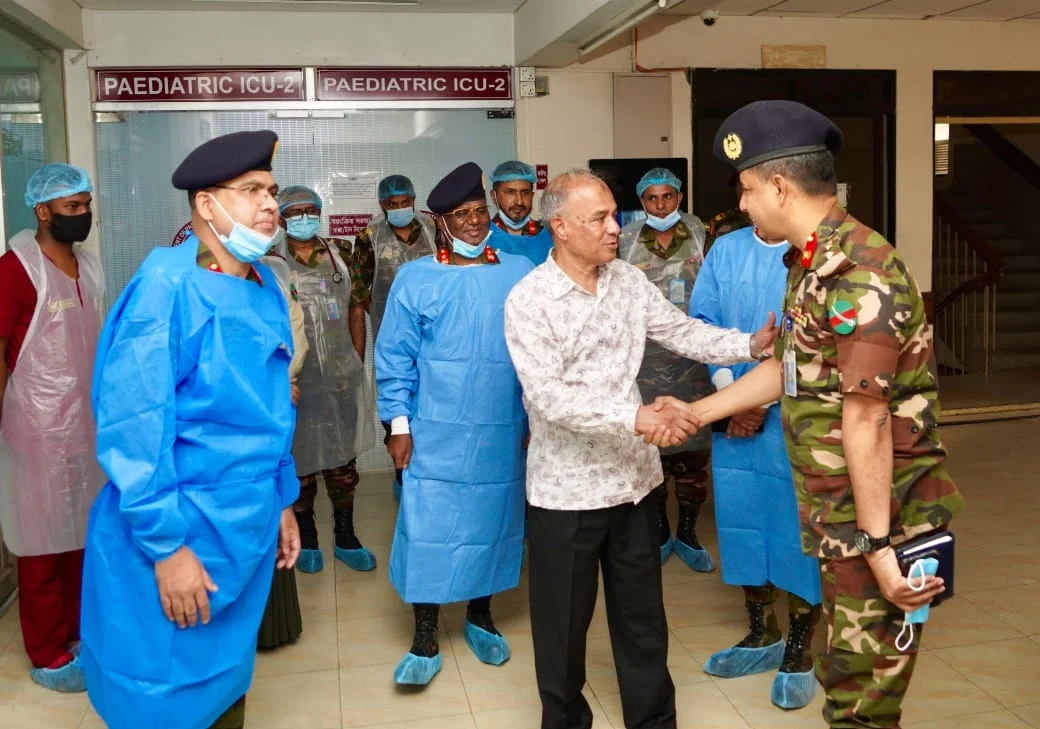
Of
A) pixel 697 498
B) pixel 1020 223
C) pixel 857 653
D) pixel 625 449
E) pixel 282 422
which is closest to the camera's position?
pixel 857 653

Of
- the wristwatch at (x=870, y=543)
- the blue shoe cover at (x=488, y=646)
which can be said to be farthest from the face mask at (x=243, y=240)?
the blue shoe cover at (x=488, y=646)

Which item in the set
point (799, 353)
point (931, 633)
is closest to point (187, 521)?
point (799, 353)

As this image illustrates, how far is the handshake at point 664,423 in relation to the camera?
96.0 inches

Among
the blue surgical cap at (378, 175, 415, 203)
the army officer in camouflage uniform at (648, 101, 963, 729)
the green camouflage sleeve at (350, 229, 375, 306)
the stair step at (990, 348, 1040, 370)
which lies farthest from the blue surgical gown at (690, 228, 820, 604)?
the stair step at (990, 348, 1040, 370)

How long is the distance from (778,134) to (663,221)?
2406 mm

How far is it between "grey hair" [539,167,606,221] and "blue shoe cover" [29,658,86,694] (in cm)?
217

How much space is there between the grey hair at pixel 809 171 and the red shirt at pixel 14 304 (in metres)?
2.48

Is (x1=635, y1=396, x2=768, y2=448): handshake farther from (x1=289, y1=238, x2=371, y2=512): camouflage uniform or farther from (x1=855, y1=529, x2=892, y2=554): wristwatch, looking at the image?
(x1=289, y1=238, x2=371, y2=512): camouflage uniform

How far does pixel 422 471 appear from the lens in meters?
3.22

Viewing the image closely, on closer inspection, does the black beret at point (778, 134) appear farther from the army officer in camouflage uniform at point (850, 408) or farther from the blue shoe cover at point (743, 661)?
the blue shoe cover at point (743, 661)

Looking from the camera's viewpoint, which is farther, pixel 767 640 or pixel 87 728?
pixel 767 640

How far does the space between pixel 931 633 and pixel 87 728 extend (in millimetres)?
2814

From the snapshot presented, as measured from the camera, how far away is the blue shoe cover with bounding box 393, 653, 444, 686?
10.6ft

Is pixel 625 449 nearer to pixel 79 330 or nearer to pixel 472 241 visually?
pixel 472 241
